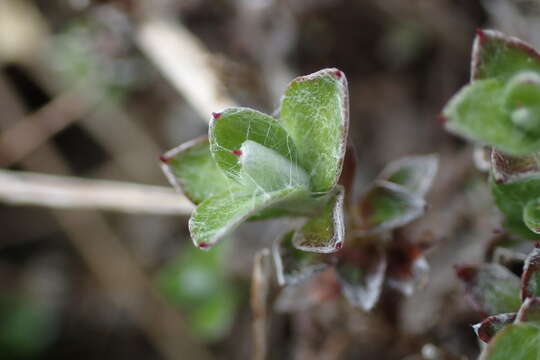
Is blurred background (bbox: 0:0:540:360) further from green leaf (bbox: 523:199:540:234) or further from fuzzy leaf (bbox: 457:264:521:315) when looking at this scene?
green leaf (bbox: 523:199:540:234)

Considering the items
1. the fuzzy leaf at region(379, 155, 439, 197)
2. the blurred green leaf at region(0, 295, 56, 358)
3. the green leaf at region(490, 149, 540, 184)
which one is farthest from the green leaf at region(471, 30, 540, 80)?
the blurred green leaf at region(0, 295, 56, 358)

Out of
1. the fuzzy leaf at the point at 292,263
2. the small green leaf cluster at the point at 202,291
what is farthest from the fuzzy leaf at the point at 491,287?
the small green leaf cluster at the point at 202,291

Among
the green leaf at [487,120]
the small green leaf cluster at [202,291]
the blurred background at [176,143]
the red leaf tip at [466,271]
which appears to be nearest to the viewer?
the green leaf at [487,120]

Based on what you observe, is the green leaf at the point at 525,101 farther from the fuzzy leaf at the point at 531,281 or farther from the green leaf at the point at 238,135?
the green leaf at the point at 238,135

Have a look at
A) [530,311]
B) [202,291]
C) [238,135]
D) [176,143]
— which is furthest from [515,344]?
[176,143]

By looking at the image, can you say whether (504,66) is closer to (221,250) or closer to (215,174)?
(215,174)

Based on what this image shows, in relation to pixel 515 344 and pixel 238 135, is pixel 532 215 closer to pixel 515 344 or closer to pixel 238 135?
pixel 515 344
